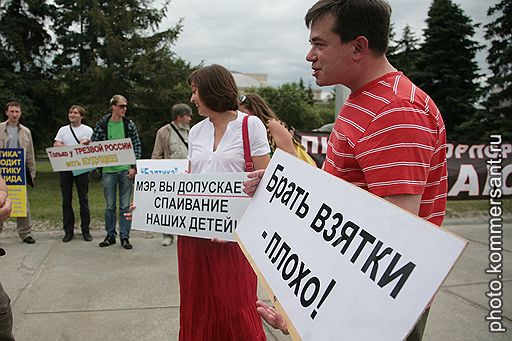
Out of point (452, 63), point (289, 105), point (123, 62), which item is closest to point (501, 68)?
point (452, 63)

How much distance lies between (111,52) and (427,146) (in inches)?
682

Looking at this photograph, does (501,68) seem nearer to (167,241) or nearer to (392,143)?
(167,241)

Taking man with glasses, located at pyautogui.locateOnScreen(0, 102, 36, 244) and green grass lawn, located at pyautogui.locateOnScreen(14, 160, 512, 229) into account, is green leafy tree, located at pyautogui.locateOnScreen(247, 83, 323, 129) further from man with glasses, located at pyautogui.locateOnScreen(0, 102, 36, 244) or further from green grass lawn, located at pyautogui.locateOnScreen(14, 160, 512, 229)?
man with glasses, located at pyautogui.locateOnScreen(0, 102, 36, 244)

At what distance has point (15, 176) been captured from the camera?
19.2 ft

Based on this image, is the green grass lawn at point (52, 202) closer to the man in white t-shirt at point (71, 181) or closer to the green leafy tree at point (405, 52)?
the man in white t-shirt at point (71, 181)

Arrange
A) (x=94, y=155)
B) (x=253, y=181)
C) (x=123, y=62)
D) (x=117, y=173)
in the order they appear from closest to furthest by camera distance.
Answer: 1. (x=253, y=181)
2. (x=94, y=155)
3. (x=117, y=173)
4. (x=123, y=62)

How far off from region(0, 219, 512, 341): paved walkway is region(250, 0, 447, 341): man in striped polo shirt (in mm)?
2350

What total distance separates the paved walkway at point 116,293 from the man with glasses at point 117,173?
0.74 ft

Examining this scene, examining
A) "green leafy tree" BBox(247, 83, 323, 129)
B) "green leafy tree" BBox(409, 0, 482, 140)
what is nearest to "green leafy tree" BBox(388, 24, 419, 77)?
"green leafy tree" BBox(409, 0, 482, 140)

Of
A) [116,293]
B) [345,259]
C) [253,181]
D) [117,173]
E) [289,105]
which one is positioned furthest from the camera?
[289,105]

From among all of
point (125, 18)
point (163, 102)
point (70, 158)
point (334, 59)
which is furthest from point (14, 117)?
point (125, 18)

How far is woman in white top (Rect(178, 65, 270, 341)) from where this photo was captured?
8.15 ft

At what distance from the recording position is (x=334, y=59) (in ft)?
4.57

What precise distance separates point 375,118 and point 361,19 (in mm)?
332
